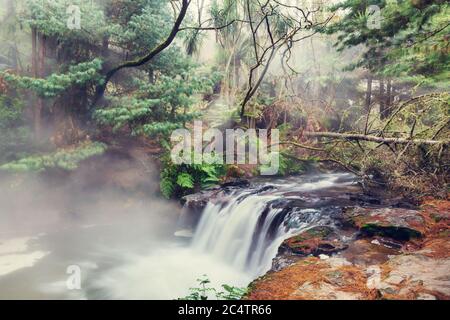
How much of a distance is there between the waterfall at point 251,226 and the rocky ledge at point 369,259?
3.11ft

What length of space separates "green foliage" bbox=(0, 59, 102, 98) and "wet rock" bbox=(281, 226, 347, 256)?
768 cm

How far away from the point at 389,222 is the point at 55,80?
9.67 m

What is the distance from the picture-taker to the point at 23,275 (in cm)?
805

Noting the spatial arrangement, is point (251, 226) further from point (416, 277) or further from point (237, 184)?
point (416, 277)

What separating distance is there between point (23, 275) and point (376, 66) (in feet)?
33.4

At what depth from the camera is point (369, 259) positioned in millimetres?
5719

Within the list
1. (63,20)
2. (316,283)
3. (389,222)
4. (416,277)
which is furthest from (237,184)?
(416,277)

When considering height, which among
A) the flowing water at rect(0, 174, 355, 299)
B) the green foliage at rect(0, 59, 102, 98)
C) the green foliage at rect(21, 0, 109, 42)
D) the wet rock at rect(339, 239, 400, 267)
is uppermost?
the green foliage at rect(21, 0, 109, 42)

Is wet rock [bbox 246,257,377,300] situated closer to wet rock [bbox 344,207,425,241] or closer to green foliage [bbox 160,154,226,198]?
wet rock [bbox 344,207,425,241]

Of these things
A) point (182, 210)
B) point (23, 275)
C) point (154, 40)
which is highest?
point (154, 40)

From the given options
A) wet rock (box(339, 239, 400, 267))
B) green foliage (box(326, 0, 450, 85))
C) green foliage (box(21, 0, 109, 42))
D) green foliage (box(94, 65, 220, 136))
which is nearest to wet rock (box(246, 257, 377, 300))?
wet rock (box(339, 239, 400, 267))

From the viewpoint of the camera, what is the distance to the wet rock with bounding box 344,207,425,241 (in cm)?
663

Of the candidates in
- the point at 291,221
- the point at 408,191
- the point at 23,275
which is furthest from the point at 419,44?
the point at 23,275

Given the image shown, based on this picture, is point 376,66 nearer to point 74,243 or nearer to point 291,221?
point 291,221
